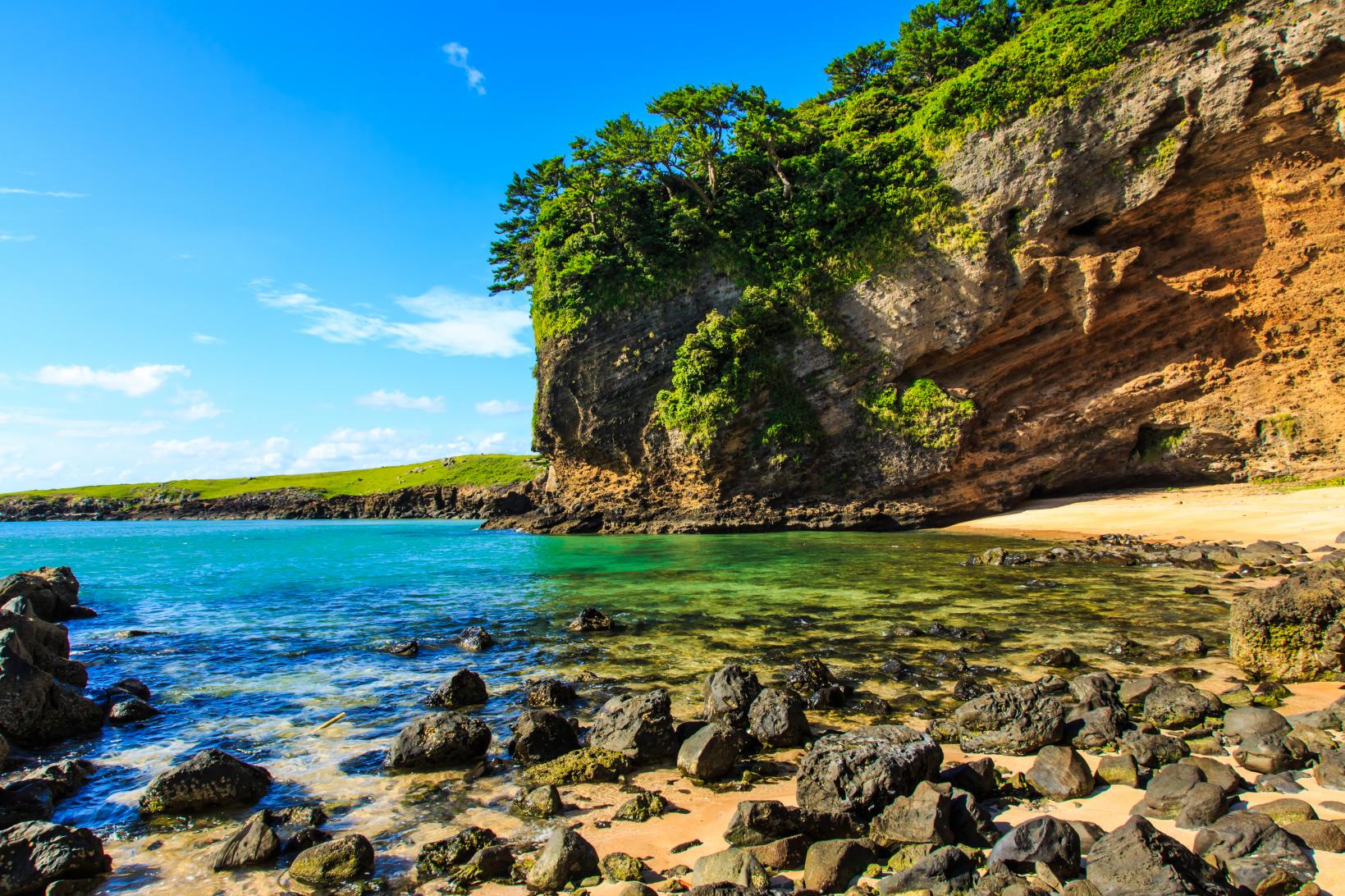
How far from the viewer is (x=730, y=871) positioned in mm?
5199

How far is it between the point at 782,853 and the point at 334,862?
12.5ft

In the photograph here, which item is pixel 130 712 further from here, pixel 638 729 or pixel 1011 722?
pixel 1011 722

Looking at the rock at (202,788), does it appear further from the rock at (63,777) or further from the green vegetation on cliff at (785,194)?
the green vegetation on cliff at (785,194)

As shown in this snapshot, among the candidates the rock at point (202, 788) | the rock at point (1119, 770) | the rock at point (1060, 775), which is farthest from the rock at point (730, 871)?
the rock at point (202, 788)

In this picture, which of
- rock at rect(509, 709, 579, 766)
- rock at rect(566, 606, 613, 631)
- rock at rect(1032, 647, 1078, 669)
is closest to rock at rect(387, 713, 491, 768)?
rock at rect(509, 709, 579, 766)

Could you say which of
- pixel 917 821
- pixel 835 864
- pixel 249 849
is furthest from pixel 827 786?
pixel 249 849

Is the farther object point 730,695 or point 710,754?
point 730,695

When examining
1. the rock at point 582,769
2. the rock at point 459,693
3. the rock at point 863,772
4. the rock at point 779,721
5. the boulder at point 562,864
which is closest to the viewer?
the boulder at point 562,864

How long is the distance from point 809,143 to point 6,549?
6692 centimetres

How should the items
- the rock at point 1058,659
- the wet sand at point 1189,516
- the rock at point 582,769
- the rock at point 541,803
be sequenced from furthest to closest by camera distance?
the wet sand at point 1189,516
the rock at point 1058,659
the rock at point 582,769
the rock at point 541,803

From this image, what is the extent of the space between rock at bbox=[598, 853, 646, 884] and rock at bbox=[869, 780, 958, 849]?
6.88ft

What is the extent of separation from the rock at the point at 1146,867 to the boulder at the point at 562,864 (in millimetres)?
3847

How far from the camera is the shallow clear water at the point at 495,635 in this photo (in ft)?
27.7

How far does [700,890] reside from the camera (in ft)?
15.9
